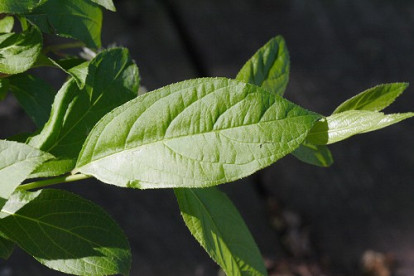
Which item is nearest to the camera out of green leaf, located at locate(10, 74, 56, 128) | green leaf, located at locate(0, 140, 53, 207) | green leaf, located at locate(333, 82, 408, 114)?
green leaf, located at locate(0, 140, 53, 207)

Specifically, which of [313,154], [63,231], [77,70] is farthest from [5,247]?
[313,154]

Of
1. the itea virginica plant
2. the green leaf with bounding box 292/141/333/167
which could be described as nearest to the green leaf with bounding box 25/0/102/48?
the itea virginica plant

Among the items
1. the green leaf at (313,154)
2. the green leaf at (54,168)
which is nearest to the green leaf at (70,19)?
the green leaf at (54,168)

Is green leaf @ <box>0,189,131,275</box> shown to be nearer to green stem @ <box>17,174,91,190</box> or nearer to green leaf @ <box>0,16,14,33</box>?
green stem @ <box>17,174,91,190</box>

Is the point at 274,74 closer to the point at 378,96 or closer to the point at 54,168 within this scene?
the point at 378,96

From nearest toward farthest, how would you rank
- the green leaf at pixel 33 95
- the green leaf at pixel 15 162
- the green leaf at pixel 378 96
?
the green leaf at pixel 15 162 < the green leaf at pixel 378 96 < the green leaf at pixel 33 95

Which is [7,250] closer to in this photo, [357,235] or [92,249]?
[92,249]

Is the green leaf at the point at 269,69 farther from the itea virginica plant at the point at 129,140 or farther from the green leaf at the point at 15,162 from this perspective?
the green leaf at the point at 15,162
